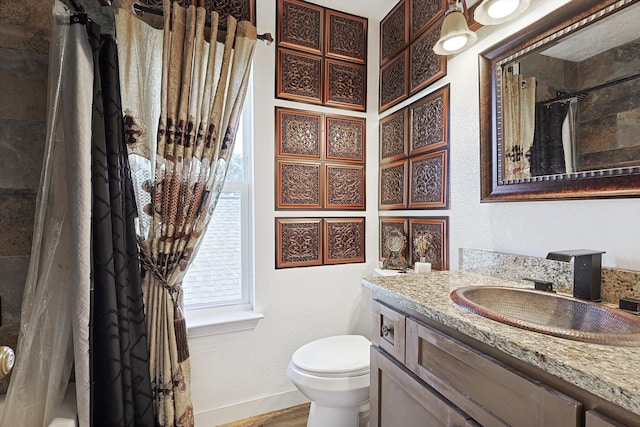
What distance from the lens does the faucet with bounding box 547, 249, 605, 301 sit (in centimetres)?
86

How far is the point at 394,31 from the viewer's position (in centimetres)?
190

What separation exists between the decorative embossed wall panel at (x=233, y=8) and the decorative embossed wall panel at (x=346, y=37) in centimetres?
49

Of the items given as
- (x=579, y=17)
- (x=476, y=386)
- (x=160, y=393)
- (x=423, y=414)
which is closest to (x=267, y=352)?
(x=160, y=393)

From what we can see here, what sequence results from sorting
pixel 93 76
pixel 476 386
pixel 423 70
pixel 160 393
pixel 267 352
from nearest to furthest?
pixel 476 386
pixel 93 76
pixel 160 393
pixel 423 70
pixel 267 352

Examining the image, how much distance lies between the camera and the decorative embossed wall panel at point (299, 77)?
5.96ft

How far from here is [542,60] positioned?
3.54ft

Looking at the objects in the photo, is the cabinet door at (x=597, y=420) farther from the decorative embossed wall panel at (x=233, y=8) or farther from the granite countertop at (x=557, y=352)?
the decorative embossed wall panel at (x=233, y=8)

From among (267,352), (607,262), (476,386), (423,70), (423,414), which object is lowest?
(267,352)

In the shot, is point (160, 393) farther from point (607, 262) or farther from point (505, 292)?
point (607, 262)

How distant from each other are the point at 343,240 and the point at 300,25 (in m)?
1.41

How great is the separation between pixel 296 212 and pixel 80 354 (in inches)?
47.3

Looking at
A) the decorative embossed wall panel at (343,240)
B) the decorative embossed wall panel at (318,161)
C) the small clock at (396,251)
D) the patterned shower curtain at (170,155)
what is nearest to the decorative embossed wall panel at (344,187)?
the decorative embossed wall panel at (318,161)

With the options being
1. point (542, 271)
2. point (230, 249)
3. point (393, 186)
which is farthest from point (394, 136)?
point (230, 249)

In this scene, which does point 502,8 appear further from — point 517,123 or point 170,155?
point 170,155
